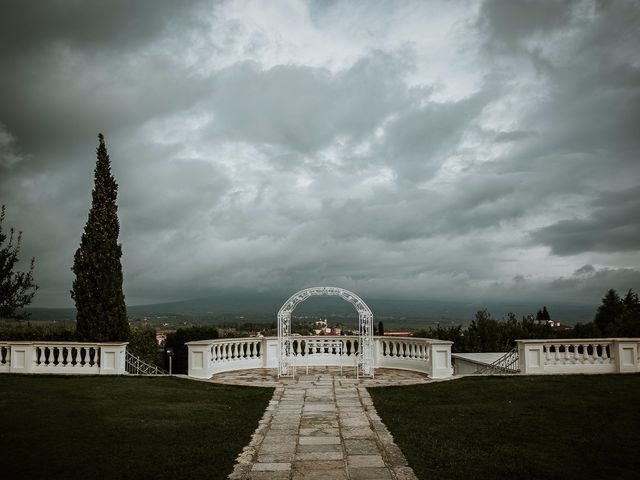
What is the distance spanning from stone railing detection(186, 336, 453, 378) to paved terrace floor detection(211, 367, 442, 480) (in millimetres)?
2317

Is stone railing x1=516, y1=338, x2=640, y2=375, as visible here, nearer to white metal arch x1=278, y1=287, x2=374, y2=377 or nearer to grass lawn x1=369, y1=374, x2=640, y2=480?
grass lawn x1=369, y1=374, x2=640, y2=480

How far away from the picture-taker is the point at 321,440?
30.5 ft

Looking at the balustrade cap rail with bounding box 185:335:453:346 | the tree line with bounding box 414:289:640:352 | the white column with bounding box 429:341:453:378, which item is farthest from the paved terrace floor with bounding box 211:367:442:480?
the tree line with bounding box 414:289:640:352

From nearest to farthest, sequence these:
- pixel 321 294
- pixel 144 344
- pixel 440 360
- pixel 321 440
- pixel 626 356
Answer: pixel 321 440 → pixel 626 356 → pixel 440 360 → pixel 321 294 → pixel 144 344

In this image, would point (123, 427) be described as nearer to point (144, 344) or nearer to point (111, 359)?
point (111, 359)

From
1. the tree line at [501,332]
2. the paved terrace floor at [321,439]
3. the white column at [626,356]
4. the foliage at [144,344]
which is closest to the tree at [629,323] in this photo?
the tree line at [501,332]

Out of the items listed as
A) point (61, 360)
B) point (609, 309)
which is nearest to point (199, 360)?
point (61, 360)

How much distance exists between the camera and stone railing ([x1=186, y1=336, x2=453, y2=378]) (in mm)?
17531

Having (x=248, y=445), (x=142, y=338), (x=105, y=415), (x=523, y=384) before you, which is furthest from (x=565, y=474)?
(x=142, y=338)

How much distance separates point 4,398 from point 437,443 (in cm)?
1026

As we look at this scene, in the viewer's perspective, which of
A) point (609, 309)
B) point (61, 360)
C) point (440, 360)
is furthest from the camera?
point (609, 309)

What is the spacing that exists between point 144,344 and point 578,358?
18.8 m

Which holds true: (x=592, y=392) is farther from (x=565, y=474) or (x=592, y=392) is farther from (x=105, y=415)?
(x=105, y=415)

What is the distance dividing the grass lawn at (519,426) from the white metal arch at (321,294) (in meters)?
3.69
